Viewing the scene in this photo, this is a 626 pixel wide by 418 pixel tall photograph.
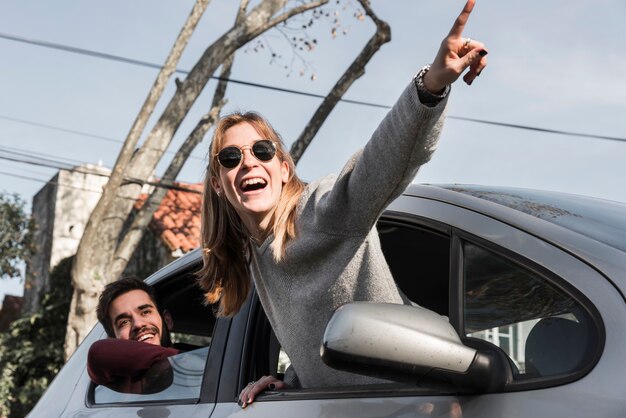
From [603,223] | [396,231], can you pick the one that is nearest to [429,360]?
[603,223]

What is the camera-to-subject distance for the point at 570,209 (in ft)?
7.86

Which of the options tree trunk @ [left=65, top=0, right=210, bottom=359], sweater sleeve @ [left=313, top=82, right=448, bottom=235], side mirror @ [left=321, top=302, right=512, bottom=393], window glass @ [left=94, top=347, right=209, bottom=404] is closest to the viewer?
side mirror @ [left=321, top=302, right=512, bottom=393]

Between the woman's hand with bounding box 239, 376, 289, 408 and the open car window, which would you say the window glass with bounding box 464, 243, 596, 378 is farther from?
the open car window

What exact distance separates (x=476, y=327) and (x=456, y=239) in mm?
211

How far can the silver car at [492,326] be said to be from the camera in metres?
1.84

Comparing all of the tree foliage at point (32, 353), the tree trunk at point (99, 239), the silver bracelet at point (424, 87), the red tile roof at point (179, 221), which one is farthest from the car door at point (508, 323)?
the tree foliage at point (32, 353)

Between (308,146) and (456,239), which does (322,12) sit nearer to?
(308,146)

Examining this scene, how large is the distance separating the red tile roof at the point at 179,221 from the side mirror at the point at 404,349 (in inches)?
664

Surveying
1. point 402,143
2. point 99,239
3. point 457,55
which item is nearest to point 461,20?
point 457,55

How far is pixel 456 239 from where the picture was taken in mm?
2252

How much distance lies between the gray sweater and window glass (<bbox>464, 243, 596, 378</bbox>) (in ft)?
0.80

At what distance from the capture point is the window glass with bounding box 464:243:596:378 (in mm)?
1920

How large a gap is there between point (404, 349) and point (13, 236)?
21.2 m

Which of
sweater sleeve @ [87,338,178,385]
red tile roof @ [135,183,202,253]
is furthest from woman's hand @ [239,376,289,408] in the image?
red tile roof @ [135,183,202,253]
